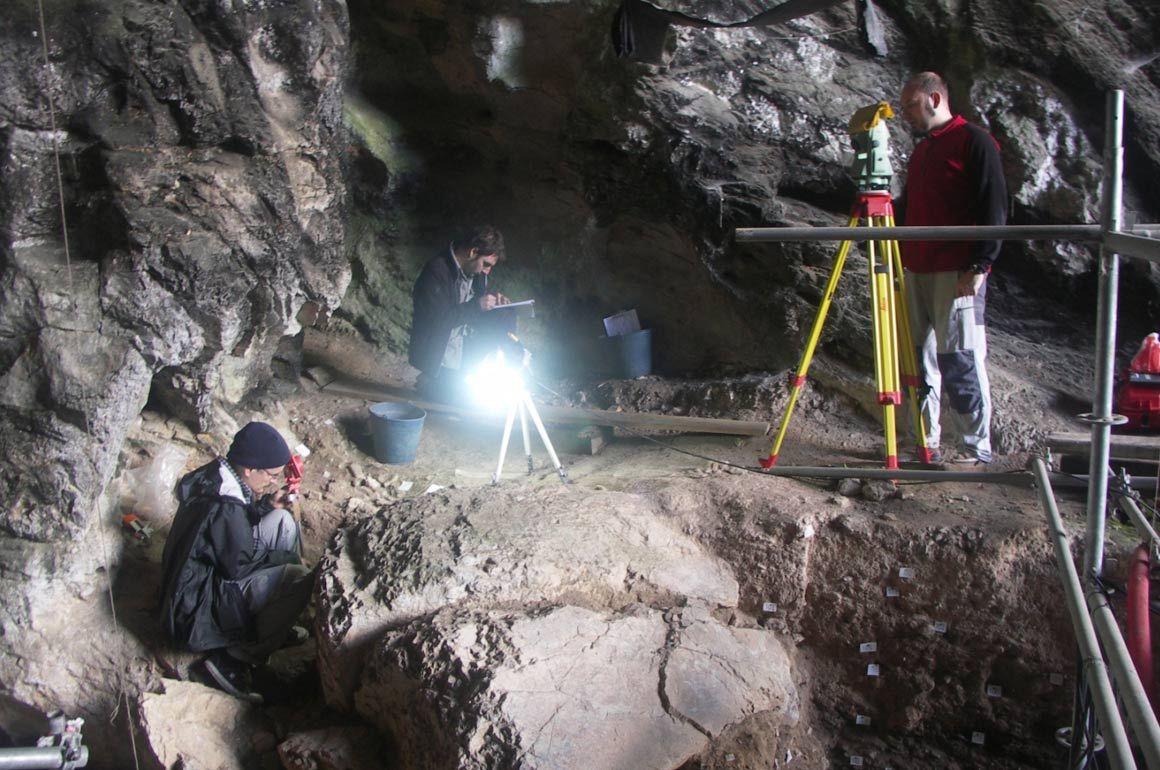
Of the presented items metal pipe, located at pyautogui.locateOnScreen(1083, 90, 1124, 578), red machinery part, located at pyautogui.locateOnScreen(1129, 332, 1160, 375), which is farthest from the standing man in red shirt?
metal pipe, located at pyautogui.locateOnScreen(1083, 90, 1124, 578)

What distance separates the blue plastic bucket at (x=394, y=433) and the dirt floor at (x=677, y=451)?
64 millimetres

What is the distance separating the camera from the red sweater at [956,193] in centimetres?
434

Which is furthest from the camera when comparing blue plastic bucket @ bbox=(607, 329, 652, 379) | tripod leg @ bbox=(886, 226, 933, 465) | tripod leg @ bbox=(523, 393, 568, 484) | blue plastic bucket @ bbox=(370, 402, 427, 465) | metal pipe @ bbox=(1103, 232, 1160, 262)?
blue plastic bucket @ bbox=(607, 329, 652, 379)

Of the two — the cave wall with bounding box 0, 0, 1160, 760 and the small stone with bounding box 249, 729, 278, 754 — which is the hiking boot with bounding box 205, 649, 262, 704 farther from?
the cave wall with bounding box 0, 0, 1160, 760

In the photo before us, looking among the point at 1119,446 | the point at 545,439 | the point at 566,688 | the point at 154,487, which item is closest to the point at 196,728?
the point at 154,487

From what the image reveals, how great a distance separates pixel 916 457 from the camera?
5.11 meters

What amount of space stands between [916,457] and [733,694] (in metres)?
1.98

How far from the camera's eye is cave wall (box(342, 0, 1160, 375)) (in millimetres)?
6031

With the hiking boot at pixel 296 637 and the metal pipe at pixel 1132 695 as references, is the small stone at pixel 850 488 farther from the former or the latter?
the hiking boot at pixel 296 637

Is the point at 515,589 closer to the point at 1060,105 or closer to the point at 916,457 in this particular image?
the point at 916,457

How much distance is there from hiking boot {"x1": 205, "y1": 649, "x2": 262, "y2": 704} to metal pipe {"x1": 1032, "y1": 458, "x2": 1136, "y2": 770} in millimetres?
3582

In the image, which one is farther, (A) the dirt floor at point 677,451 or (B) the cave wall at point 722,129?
(B) the cave wall at point 722,129

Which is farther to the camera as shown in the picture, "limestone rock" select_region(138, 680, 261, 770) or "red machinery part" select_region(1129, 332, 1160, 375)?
"red machinery part" select_region(1129, 332, 1160, 375)

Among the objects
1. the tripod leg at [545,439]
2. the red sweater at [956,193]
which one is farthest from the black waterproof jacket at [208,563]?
the red sweater at [956,193]
